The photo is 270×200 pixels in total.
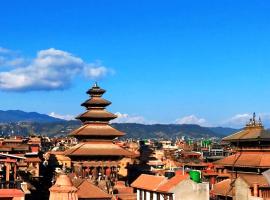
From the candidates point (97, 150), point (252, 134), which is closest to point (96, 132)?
point (97, 150)

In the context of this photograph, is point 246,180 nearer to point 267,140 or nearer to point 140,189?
point 267,140

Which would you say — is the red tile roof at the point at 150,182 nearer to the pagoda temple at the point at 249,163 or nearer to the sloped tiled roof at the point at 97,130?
the pagoda temple at the point at 249,163

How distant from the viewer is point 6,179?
4756cm

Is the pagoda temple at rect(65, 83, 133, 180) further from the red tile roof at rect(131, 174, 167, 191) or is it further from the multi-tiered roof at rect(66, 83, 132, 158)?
the red tile roof at rect(131, 174, 167, 191)

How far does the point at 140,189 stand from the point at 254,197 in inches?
548

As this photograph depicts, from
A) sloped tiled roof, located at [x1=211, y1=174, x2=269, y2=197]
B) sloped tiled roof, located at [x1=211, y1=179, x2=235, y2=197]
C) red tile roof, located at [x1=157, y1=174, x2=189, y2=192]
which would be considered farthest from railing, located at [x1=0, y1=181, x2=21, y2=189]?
sloped tiled roof, located at [x1=211, y1=174, x2=269, y2=197]

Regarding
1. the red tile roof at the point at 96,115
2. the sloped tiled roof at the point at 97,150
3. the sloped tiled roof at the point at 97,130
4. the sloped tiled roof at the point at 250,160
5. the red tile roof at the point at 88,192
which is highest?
the red tile roof at the point at 96,115

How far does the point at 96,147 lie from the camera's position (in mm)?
69875

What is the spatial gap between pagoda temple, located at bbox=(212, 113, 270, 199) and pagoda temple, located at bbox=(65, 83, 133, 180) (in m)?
18.6

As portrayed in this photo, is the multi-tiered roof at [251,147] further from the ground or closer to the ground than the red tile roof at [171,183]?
further from the ground

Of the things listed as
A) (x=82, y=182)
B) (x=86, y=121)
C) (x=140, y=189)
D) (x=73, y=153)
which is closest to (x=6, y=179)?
(x=82, y=182)

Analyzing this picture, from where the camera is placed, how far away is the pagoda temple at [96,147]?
68.6 metres

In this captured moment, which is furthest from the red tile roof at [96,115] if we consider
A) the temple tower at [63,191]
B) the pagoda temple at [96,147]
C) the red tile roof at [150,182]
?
the temple tower at [63,191]

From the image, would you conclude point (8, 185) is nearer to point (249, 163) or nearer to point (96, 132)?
point (249, 163)
